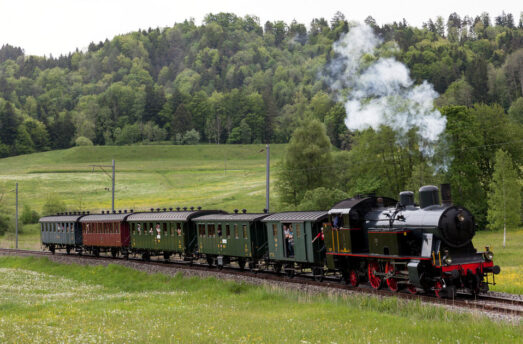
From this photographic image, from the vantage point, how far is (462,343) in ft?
40.3

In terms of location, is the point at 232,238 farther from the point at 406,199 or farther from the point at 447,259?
the point at 447,259

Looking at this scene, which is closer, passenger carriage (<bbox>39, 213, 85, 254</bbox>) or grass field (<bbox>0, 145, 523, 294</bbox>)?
passenger carriage (<bbox>39, 213, 85, 254</bbox>)

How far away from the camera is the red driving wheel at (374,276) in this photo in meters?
21.2

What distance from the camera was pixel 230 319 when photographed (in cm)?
1653

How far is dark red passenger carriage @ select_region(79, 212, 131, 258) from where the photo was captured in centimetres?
4238

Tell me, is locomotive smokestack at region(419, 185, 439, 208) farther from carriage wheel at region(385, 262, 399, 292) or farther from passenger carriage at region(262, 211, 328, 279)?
passenger carriage at region(262, 211, 328, 279)

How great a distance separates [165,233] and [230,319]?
21422 millimetres

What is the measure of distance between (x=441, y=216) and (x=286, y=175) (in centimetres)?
5199

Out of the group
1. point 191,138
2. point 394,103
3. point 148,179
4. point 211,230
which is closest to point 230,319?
point 211,230

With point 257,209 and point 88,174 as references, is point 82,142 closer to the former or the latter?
point 88,174

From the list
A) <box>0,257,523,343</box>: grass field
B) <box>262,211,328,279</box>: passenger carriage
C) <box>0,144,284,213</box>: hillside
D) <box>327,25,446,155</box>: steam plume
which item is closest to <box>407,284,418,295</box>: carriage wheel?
<box>0,257,523,343</box>: grass field

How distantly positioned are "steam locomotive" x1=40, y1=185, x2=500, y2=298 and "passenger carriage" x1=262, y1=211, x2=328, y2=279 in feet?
0.14

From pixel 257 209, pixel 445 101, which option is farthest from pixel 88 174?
pixel 445 101

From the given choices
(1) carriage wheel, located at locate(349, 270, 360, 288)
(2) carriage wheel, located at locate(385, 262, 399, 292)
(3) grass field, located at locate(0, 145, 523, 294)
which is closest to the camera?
(2) carriage wheel, located at locate(385, 262, 399, 292)
